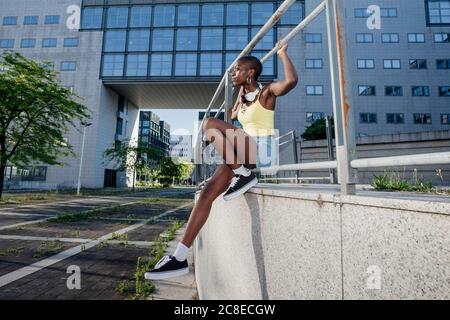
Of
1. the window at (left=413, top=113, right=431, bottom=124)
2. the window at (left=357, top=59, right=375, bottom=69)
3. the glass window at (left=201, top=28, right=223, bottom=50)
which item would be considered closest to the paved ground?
the glass window at (left=201, top=28, right=223, bottom=50)

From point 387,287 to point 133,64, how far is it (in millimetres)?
37212

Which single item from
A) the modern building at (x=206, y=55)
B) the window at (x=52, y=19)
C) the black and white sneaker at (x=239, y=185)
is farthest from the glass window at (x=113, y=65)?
the black and white sneaker at (x=239, y=185)

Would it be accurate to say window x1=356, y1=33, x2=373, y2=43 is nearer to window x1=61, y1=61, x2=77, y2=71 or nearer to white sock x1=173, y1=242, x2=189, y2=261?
window x1=61, y1=61, x2=77, y2=71

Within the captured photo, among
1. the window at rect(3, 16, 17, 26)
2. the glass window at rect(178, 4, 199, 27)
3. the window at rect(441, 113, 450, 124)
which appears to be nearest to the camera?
the window at rect(441, 113, 450, 124)

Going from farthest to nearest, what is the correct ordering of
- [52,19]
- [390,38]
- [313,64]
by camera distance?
1. [52,19]
2. [313,64]
3. [390,38]

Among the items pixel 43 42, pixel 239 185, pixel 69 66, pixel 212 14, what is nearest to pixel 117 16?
pixel 69 66

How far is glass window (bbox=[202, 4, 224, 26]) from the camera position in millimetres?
34062

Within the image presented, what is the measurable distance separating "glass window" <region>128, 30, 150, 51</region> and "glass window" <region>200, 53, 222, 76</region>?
7.13 m

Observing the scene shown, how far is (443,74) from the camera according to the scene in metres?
30.0

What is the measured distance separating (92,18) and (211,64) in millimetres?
16630

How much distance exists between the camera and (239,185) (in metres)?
1.73

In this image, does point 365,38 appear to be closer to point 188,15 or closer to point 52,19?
point 188,15

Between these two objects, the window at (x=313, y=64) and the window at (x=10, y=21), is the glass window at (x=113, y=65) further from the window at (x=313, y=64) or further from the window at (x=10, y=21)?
the window at (x=313, y=64)

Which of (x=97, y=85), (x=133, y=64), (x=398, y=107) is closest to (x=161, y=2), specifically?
Answer: (x=133, y=64)
